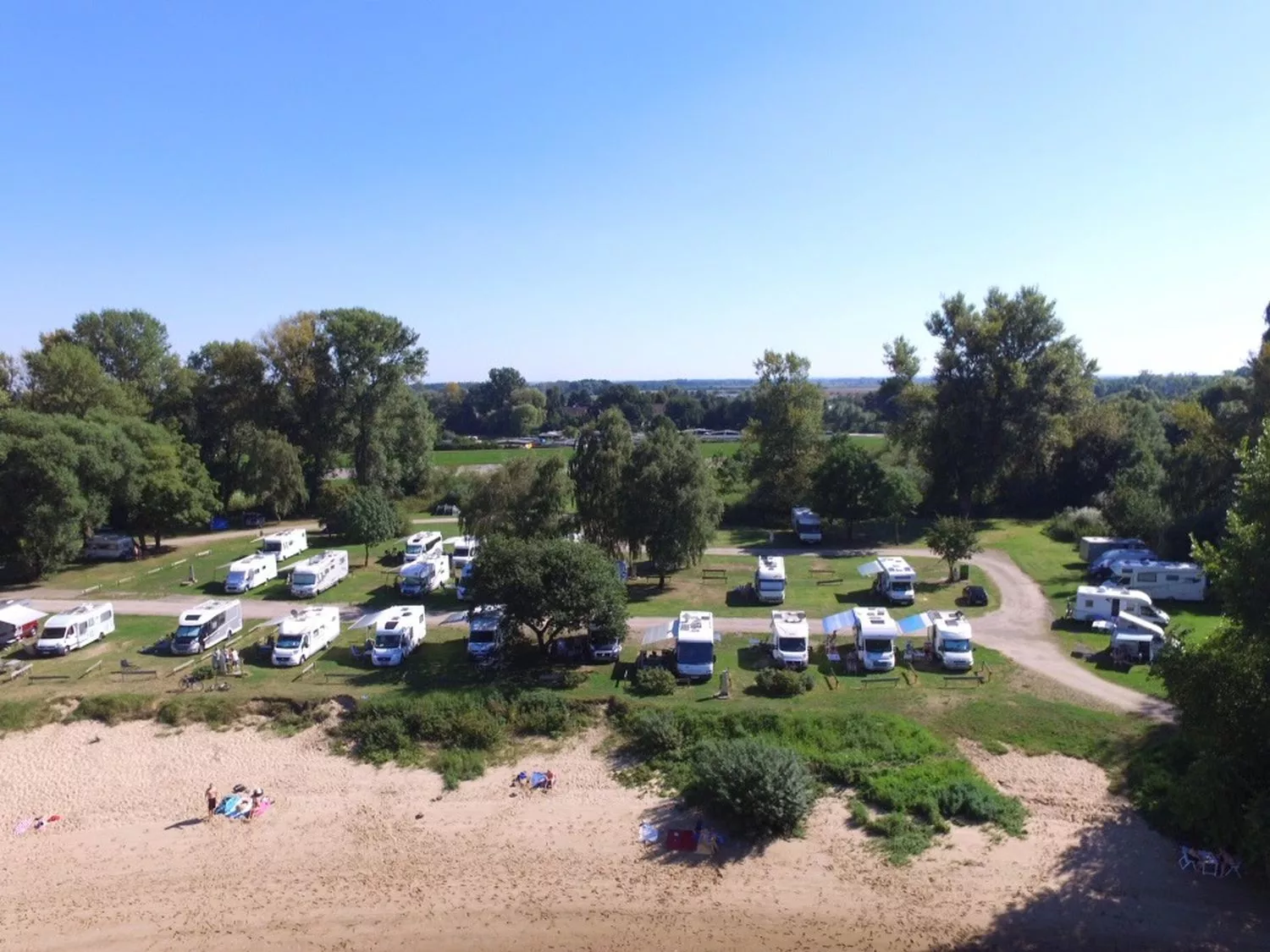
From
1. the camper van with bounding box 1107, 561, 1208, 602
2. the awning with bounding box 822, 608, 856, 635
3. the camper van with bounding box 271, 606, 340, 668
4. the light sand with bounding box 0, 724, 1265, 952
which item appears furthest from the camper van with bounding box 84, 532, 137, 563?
the camper van with bounding box 1107, 561, 1208, 602

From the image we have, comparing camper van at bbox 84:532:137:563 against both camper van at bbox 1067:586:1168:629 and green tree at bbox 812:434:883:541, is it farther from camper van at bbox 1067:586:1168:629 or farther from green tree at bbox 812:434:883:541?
camper van at bbox 1067:586:1168:629

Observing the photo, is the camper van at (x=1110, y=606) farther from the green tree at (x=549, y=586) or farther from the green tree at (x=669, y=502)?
the green tree at (x=549, y=586)

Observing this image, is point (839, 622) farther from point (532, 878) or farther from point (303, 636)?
point (303, 636)

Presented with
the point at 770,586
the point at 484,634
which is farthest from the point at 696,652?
the point at 770,586

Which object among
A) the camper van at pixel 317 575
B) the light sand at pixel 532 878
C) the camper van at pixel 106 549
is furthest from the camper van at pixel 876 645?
the camper van at pixel 106 549

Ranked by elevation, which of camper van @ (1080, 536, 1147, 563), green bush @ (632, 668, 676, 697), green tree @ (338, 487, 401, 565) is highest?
green tree @ (338, 487, 401, 565)

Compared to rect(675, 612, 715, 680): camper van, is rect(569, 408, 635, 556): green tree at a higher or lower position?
higher

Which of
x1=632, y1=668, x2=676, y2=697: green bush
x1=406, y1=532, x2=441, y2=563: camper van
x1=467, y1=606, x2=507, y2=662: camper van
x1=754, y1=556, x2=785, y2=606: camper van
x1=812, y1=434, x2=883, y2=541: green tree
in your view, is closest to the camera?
x1=632, y1=668, x2=676, y2=697: green bush
